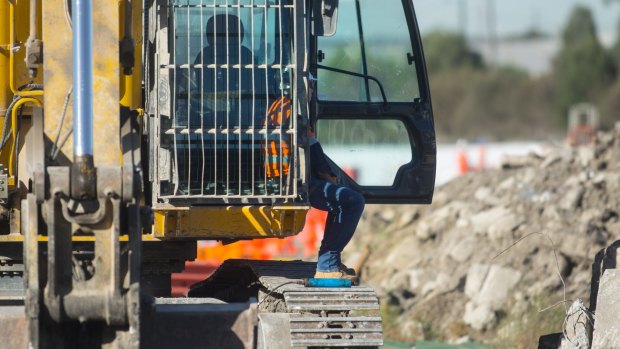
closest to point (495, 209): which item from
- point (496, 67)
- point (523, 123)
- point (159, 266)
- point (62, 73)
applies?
point (159, 266)

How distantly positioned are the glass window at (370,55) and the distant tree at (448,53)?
66.2m

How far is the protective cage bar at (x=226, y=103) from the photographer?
835 centimetres

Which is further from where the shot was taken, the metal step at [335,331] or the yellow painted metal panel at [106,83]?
the metal step at [335,331]

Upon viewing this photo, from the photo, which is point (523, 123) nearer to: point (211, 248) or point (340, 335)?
point (211, 248)

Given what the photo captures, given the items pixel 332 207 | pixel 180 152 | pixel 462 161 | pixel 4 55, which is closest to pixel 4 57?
pixel 4 55

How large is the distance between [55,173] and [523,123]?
61.5 m

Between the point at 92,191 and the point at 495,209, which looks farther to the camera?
the point at 495,209

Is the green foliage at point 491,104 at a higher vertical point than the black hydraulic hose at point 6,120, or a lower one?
higher

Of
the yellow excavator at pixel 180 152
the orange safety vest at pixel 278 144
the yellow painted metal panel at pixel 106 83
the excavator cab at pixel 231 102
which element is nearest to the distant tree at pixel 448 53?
the yellow excavator at pixel 180 152

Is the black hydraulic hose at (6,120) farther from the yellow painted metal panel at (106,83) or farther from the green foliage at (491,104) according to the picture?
the green foliage at (491,104)

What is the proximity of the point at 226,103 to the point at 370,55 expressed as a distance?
2.33 m

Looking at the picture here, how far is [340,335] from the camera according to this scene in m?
7.90

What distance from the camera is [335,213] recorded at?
8.96m

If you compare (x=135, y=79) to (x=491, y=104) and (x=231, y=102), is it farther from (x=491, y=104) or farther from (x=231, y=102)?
(x=491, y=104)
